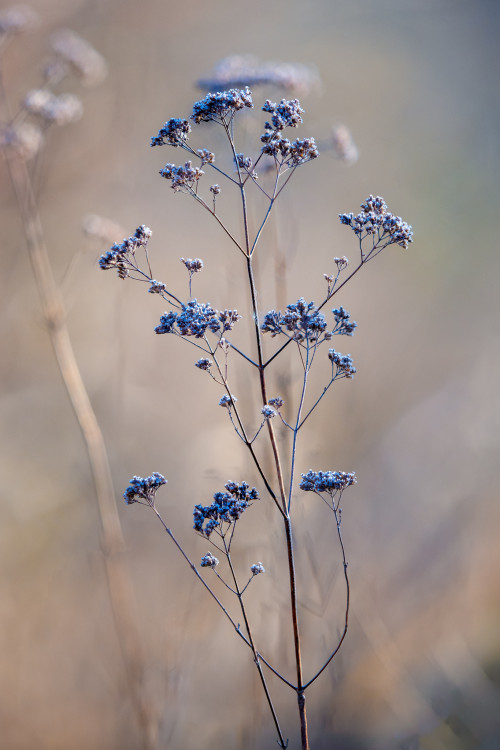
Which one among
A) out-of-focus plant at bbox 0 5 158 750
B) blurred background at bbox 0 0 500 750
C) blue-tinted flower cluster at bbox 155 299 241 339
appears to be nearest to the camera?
blue-tinted flower cluster at bbox 155 299 241 339

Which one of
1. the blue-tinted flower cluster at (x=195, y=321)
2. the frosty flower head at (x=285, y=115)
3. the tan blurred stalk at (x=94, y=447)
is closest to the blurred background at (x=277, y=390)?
the tan blurred stalk at (x=94, y=447)

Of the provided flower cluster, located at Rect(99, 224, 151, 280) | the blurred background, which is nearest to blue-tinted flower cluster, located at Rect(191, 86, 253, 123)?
flower cluster, located at Rect(99, 224, 151, 280)

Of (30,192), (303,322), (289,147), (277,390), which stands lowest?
(303,322)

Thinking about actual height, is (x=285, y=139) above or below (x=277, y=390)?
below

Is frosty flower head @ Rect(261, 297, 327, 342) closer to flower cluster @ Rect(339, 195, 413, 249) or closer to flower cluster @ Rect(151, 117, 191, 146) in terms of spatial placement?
flower cluster @ Rect(339, 195, 413, 249)

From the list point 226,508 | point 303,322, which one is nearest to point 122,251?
point 303,322

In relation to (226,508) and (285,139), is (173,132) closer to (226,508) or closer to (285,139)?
(285,139)

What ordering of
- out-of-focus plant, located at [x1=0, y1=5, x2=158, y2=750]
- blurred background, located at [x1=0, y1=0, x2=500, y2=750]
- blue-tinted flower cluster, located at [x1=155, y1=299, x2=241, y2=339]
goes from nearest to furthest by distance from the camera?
blue-tinted flower cluster, located at [x1=155, y1=299, x2=241, y2=339] → out-of-focus plant, located at [x1=0, y1=5, x2=158, y2=750] → blurred background, located at [x1=0, y1=0, x2=500, y2=750]

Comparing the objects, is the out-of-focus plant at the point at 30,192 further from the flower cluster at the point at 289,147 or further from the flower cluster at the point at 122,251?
the flower cluster at the point at 289,147
